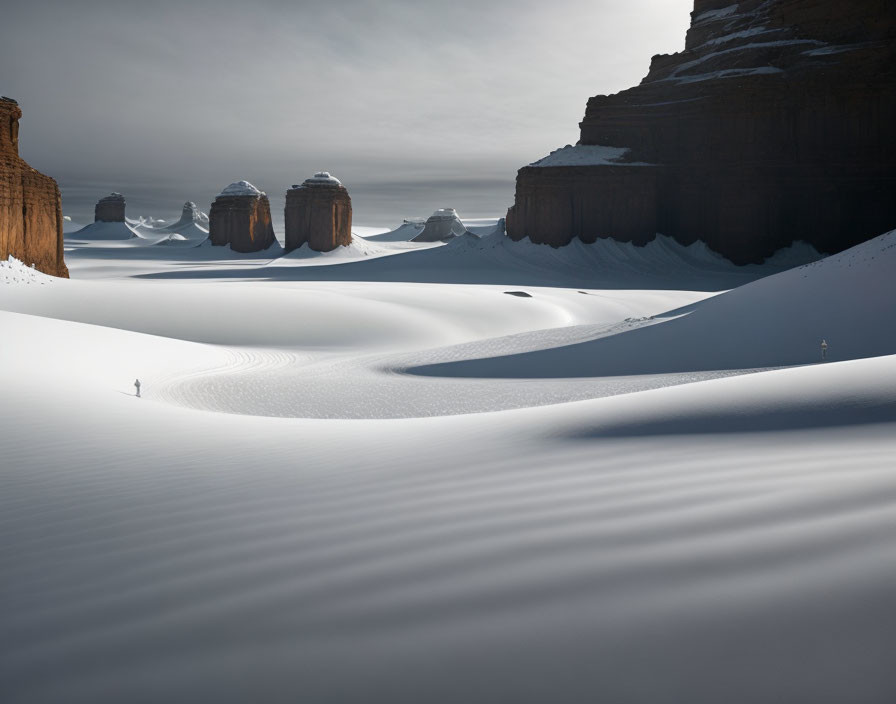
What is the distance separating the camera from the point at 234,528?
10.3 feet

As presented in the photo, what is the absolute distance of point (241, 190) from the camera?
8944cm

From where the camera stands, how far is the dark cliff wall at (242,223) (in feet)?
292

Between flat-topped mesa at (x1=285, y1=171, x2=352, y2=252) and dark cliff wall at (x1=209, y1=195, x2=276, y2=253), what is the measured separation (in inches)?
374

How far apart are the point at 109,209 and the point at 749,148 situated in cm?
14080

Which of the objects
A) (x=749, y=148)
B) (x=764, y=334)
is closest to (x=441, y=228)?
(x=749, y=148)

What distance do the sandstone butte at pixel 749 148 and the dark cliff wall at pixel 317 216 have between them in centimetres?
2817

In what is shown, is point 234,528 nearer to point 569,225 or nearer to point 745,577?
point 745,577

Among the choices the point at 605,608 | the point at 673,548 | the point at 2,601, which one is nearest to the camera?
the point at 605,608

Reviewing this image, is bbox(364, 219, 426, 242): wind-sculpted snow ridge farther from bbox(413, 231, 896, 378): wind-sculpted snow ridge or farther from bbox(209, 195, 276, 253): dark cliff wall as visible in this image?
bbox(413, 231, 896, 378): wind-sculpted snow ridge

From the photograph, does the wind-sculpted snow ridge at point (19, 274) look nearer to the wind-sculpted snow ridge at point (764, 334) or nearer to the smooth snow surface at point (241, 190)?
the wind-sculpted snow ridge at point (764, 334)

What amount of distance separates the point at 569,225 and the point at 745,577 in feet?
192

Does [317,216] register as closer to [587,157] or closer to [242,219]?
[242,219]

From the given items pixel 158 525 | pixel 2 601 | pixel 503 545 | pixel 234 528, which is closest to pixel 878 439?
pixel 503 545

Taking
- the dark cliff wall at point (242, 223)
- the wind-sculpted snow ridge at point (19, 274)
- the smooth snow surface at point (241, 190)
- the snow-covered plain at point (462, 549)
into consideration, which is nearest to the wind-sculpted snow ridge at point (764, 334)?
the snow-covered plain at point (462, 549)
